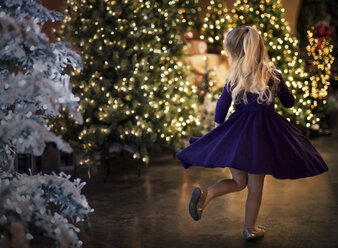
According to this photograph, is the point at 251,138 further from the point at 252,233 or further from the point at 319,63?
the point at 319,63

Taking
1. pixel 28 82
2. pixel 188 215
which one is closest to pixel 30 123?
pixel 28 82

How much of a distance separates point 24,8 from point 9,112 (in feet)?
2.30

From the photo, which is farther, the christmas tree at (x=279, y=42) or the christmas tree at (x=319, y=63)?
the christmas tree at (x=319, y=63)

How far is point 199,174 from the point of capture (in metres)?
7.09

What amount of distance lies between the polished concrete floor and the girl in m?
0.36

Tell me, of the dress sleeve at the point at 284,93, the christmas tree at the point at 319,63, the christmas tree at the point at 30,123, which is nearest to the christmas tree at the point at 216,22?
the christmas tree at the point at 319,63

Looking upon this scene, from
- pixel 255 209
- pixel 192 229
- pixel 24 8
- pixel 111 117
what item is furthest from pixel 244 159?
pixel 111 117

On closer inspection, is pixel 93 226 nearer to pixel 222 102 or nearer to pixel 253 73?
pixel 222 102

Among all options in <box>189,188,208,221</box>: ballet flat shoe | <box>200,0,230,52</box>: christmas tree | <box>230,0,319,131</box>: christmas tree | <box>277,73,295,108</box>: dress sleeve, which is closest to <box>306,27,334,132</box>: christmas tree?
<box>230,0,319,131</box>: christmas tree

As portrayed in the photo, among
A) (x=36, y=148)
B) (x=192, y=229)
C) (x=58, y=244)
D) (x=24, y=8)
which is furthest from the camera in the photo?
(x=192, y=229)

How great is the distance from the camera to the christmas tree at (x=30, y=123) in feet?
9.64

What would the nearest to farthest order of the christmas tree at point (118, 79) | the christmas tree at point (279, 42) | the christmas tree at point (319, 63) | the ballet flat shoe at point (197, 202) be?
the ballet flat shoe at point (197, 202)
the christmas tree at point (118, 79)
the christmas tree at point (279, 42)
the christmas tree at point (319, 63)

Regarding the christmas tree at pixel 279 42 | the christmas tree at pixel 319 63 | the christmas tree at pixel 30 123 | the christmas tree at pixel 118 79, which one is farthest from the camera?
the christmas tree at pixel 319 63

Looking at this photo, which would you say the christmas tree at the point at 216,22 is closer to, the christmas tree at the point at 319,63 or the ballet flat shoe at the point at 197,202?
the christmas tree at the point at 319,63
